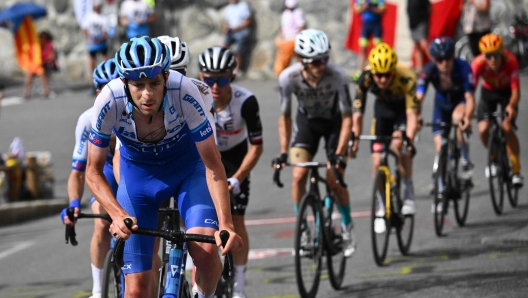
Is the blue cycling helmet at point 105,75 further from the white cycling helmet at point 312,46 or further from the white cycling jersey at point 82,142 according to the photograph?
the white cycling helmet at point 312,46

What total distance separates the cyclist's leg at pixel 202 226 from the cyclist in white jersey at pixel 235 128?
1341mm

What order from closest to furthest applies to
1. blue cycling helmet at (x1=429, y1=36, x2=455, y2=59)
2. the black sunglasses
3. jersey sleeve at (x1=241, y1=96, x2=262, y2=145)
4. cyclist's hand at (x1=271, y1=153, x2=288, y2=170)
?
jersey sleeve at (x1=241, y1=96, x2=262, y2=145) → cyclist's hand at (x1=271, y1=153, x2=288, y2=170) → blue cycling helmet at (x1=429, y1=36, x2=455, y2=59) → the black sunglasses

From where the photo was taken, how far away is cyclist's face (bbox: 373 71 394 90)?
936 cm

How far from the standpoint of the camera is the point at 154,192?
5652mm

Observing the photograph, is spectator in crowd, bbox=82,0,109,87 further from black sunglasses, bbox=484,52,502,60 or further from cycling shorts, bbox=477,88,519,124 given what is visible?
black sunglasses, bbox=484,52,502,60

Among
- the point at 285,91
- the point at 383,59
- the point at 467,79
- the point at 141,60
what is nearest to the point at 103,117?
the point at 141,60

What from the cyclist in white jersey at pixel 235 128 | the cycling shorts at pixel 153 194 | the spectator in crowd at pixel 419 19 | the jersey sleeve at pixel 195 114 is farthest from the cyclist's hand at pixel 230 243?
the spectator in crowd at pixel 419 19

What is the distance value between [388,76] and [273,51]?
11.7 meters

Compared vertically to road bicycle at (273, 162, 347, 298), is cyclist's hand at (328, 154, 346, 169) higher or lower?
higher

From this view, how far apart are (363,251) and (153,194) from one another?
4546 mm

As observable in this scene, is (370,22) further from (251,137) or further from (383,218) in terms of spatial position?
(251,137)

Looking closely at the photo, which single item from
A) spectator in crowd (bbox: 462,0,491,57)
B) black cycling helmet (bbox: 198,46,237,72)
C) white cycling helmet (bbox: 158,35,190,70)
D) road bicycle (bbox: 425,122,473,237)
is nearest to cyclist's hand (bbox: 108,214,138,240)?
white cycling helmet (bbox: 158,35,190,70)

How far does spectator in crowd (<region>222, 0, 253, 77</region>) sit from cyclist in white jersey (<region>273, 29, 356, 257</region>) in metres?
11.9

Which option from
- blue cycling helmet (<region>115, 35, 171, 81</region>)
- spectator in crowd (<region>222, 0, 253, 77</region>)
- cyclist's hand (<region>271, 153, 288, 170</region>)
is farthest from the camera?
spectator in crowd (<region>222, 0, 253, 77</region>)
